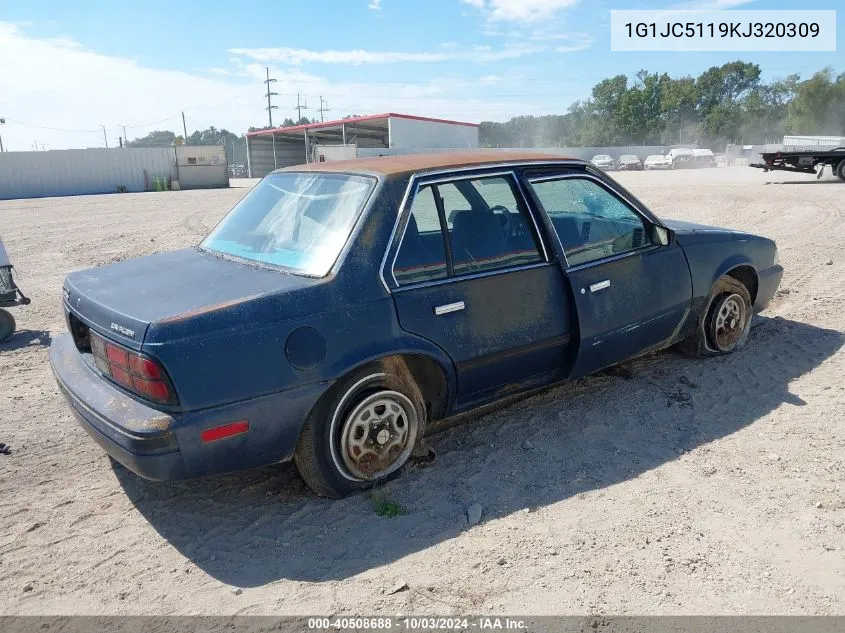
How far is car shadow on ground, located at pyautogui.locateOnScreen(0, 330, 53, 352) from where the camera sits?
6.10m

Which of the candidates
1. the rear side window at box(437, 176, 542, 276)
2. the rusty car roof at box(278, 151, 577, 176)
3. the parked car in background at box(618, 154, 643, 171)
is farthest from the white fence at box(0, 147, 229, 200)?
the rear side window at box(437, 176, 542, 276)

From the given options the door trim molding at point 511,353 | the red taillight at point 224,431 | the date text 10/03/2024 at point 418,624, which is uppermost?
the door trim molding at point 511,353

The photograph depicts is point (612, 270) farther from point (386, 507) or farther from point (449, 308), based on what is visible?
point (386, 507)

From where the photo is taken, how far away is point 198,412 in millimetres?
2822

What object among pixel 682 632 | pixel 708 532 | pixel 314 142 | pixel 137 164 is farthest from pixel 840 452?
pixel 314 142

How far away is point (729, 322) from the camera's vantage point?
5.06 meters

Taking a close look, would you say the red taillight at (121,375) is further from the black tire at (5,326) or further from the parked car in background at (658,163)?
the parked car in background at (658,163)

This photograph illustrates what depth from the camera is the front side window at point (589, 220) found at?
159 inches

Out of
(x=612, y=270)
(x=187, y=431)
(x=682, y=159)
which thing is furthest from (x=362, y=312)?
(x=682, y=159)

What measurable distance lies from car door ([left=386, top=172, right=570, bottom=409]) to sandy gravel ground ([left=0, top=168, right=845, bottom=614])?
511mm

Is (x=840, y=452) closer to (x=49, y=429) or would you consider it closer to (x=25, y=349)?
(x=49, y=429)

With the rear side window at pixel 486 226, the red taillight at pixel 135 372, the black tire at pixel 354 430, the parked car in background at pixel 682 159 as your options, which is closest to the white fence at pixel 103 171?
the parked car in background at pixel 682 159

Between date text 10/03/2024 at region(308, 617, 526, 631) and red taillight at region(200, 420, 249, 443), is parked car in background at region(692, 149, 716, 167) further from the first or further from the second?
date text 10/03/2024 at region(308, 617, 526, 631)

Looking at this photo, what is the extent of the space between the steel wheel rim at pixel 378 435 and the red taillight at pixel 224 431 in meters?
0.52
